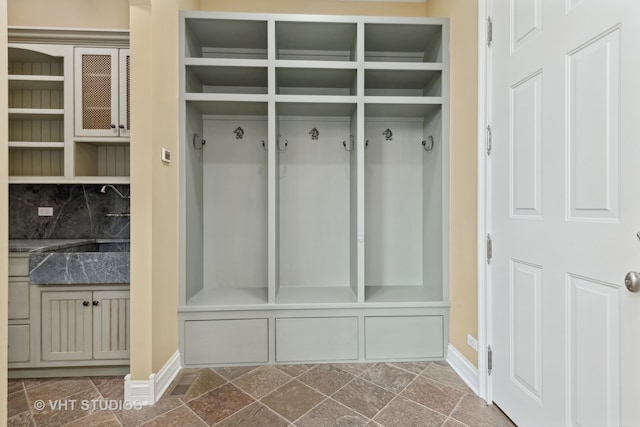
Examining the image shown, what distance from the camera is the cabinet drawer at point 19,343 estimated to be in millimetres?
2082

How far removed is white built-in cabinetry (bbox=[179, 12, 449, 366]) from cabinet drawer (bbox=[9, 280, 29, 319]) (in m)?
0.96

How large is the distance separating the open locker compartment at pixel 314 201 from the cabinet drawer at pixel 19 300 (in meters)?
1.75

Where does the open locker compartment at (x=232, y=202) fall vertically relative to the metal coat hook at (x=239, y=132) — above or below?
below

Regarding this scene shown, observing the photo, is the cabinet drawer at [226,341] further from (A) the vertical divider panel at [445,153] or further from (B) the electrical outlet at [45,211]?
(B) the electrical outlet at [45,211]

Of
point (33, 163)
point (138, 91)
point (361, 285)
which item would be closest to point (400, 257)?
point (361, 285)

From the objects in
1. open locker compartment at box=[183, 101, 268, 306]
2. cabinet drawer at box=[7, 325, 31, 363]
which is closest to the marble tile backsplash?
open locker compartment at box=[183, 101, 268, 306]

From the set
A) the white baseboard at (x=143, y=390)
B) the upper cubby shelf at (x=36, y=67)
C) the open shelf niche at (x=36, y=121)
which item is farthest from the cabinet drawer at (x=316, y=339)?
the upper cubby shelf at (x=36, y=67)

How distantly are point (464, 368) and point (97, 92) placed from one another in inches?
126

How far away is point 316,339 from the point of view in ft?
7.64

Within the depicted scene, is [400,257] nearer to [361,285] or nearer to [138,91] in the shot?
[361,285]

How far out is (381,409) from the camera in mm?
1812
